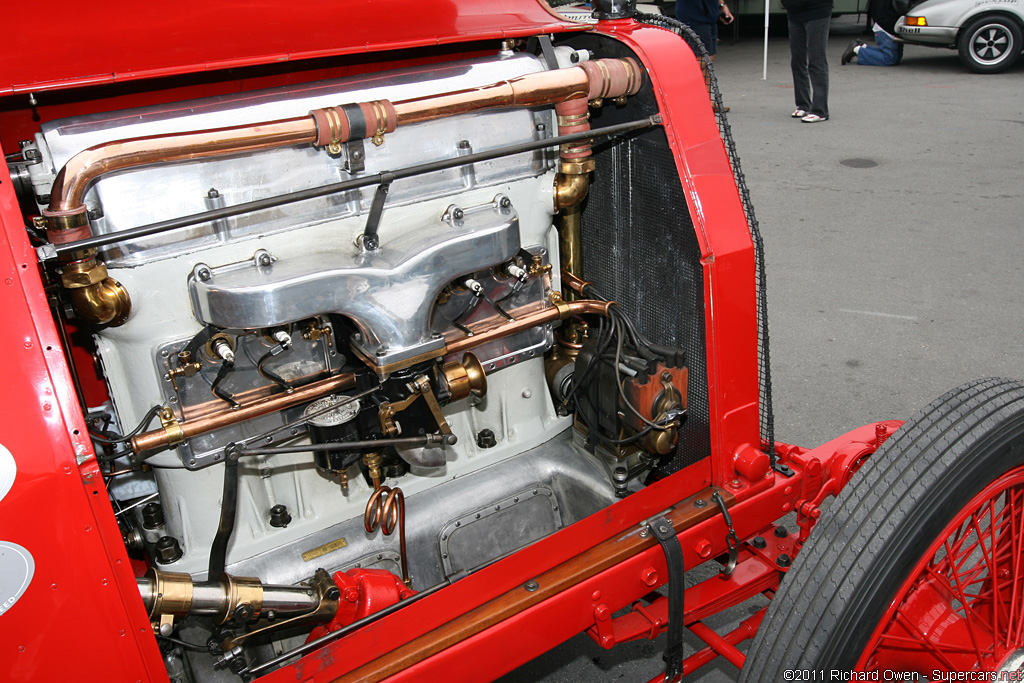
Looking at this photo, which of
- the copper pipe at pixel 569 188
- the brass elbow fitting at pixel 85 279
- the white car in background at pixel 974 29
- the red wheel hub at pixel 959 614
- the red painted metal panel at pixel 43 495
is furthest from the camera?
the white car in background at pixel 974 29

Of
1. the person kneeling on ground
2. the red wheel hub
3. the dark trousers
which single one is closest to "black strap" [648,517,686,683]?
the red wheel hub

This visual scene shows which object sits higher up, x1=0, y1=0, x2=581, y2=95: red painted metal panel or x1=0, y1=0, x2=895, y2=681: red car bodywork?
x1=0, y1=0, x2=581, y2=95: red painted metal panel

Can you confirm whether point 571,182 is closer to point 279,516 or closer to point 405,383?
point 405,383

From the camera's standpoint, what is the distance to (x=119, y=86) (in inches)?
62.8

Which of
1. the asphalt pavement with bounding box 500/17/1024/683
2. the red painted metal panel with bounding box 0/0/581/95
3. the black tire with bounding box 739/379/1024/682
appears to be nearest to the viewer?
the red painted metal panel with bounding box 0/0/581/95

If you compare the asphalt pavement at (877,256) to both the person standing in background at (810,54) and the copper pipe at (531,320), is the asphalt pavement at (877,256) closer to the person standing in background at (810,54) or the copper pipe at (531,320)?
the person standing in background at (810,54)

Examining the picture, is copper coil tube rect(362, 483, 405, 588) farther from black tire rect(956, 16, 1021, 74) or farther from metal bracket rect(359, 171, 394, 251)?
black tire rect(956, 16, 1021, 74)

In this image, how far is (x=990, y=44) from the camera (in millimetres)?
8781

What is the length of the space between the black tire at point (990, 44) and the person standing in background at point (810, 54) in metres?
2.49

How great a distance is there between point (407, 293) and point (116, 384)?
571 millimetres

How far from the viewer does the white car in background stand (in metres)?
8.49

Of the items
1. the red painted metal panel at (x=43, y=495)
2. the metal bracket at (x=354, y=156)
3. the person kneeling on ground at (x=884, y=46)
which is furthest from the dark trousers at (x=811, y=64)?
the red painted metal panel at (x=43, y=495)

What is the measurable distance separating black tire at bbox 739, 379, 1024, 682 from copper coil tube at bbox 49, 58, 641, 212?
3.11 feet

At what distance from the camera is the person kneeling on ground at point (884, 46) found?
973 centimetres
